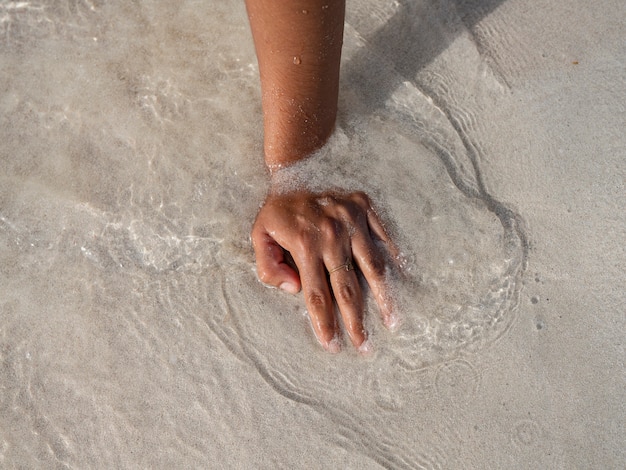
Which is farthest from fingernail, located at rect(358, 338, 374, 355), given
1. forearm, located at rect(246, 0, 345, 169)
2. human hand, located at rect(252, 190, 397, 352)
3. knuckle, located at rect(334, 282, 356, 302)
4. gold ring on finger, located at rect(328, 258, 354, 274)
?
forearm, located at rect(246, 0, 345, 169)

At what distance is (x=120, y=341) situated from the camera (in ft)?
6.39

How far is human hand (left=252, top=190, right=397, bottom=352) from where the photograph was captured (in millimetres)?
1960

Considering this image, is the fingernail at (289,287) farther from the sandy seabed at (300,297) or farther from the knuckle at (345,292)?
the knuckle at (345,292)

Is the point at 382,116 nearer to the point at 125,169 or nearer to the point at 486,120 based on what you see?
the point at 486,120

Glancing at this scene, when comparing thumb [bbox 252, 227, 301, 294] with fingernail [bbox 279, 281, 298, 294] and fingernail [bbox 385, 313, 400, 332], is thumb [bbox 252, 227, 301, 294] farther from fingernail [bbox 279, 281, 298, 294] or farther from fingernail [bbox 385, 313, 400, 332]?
fingernail [bbox 385, 313, 400, 332]

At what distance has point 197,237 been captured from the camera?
2.08 m

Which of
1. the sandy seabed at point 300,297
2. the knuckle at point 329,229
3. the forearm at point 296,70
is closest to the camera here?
the forearm at point 296,70

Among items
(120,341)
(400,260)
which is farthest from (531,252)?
(120,341)

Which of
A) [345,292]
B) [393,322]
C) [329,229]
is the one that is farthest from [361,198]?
[393,322]

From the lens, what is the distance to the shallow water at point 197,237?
1892mm

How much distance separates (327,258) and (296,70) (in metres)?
0.69

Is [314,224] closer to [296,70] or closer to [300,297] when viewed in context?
[300,297]

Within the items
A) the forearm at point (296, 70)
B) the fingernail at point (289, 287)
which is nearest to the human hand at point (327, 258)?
the fingernail at point (289, 287)

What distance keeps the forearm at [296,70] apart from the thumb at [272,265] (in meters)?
0.33
